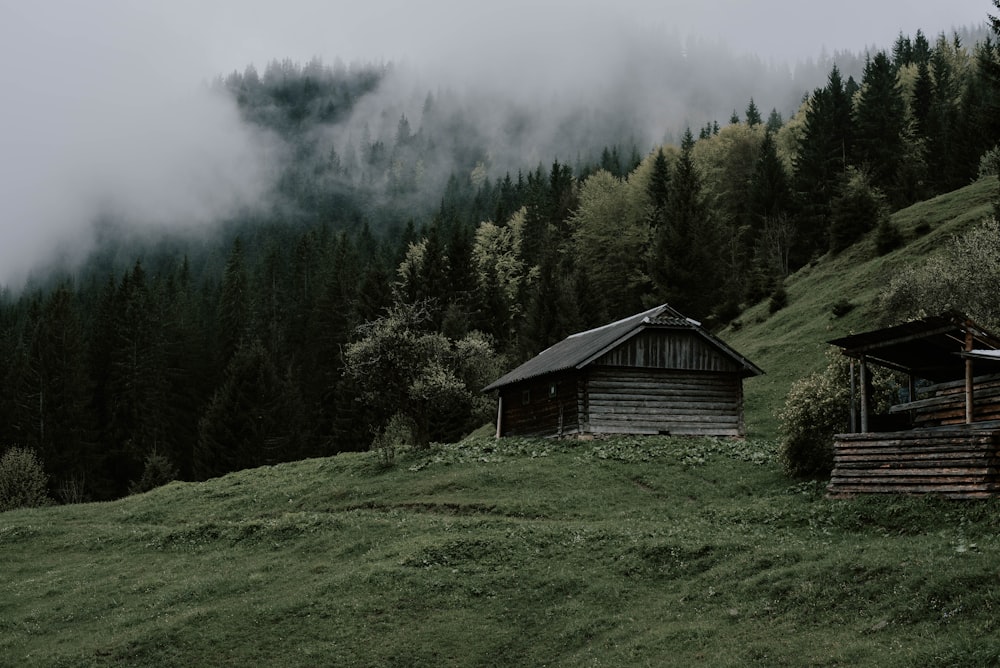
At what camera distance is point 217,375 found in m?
97.1

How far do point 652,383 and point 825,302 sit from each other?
962 inches

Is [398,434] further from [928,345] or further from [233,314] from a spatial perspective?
[233,314]

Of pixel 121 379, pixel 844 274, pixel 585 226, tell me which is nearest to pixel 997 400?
pixel 844 274

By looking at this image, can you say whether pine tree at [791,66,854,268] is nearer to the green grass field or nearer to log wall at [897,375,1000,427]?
the green grass field

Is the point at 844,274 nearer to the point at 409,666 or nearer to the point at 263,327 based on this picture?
the point at 409,666

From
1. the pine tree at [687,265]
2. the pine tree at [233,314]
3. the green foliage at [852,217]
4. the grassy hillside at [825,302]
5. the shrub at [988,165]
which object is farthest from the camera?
the pine tree at [233,314]

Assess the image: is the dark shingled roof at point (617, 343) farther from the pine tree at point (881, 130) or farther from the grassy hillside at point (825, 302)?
the pine tree at point (881, 130)

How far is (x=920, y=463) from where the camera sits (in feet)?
72.6

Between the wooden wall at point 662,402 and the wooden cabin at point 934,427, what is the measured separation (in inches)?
649

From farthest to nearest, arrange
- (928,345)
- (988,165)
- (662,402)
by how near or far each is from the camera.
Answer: (988,165)
(662,402)
(928,345)

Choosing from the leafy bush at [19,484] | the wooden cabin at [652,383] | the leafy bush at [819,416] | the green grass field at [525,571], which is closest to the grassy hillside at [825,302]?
the wooden cabin at [652,383]

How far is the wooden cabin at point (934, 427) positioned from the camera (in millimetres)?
20984

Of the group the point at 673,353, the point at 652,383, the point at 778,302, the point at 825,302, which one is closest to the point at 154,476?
the point at 652,383

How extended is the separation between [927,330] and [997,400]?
103 inches
